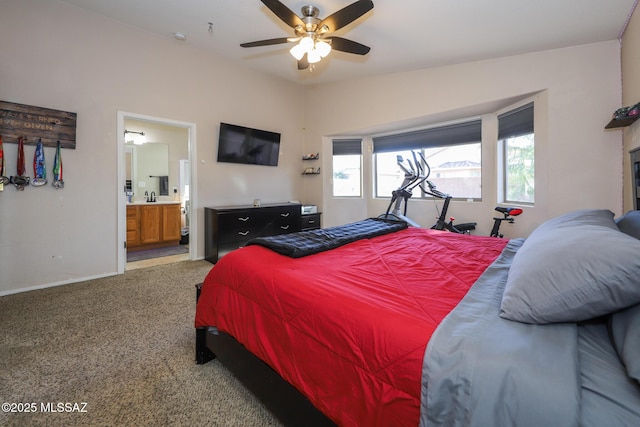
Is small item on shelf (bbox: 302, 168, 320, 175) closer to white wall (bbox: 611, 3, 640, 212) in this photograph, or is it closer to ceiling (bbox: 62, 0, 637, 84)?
ceiling (bbox: 62, 0, 637, 84)

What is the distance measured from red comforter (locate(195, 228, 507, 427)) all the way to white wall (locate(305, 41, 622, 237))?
6.53 feet

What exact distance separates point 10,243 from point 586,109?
5.99 meters

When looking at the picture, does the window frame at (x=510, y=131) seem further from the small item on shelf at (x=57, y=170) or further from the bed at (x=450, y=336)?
the small item on shelf at (x=57, y=170)

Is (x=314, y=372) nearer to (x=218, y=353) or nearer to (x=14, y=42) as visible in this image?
(x=218, y=353)

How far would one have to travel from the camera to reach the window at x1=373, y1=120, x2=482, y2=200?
156 inches

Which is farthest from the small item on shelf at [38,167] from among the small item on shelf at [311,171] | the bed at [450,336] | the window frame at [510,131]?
the window frame at [510,131]

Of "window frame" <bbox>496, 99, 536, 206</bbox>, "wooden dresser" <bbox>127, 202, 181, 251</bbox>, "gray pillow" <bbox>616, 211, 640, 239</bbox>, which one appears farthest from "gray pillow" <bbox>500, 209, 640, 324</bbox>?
"wooden dresser" <bbox>127, 202, 181, 251</bbox>

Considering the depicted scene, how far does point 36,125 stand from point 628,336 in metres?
4.51

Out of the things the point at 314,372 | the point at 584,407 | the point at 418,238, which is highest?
the point at 418,238

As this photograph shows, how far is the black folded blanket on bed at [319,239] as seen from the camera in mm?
1628

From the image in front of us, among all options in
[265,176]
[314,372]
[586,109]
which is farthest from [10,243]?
[586,109]

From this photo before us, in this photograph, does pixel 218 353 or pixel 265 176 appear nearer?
pixel 218 353

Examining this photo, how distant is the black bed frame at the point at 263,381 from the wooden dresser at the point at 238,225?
2.28 m

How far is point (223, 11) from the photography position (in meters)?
2.91
